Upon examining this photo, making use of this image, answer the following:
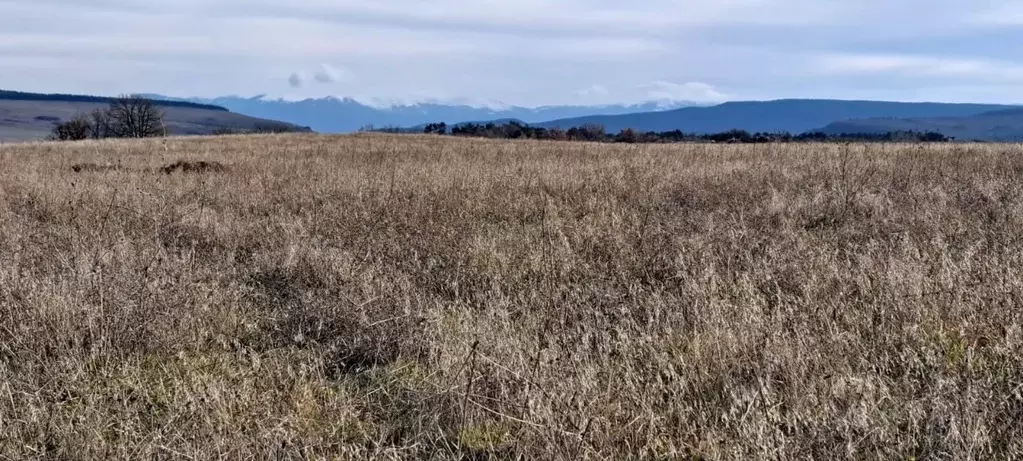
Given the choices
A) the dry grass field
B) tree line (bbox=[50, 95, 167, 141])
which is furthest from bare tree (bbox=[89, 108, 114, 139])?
Answer: the dry grass field

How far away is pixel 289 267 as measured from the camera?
206 inches

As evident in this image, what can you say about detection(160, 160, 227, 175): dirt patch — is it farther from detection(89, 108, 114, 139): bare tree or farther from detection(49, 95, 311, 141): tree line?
detection(89, 108, 114, 139): bare tree

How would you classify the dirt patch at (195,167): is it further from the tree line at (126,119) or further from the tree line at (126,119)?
the tree line at (126,119)

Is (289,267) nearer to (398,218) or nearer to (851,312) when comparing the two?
(398,218)

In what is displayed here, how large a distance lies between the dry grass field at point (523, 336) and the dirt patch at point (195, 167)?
5803mm

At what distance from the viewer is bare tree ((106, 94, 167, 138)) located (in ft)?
247

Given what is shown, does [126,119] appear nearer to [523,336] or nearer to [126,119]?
[126,119]

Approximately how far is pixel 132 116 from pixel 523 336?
87170mm

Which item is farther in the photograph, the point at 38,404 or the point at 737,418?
the point at 38,404

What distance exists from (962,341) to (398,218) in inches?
202

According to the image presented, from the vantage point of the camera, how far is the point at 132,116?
3066 inches

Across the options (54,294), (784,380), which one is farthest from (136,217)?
(784,380)

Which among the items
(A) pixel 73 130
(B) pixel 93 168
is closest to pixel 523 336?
(B) pixel 93 168

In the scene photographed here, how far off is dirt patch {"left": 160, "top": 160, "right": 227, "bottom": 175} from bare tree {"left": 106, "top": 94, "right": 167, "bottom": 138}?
69.1 m
